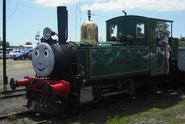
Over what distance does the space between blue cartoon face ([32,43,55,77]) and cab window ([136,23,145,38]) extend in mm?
3825

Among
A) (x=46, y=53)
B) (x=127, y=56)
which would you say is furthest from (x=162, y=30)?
(x=46, y=53)

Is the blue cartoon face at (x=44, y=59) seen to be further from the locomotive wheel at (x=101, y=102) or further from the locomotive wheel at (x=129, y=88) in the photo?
the locomotive wheel at (x=129, y=88)

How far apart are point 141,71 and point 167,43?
6.47ft

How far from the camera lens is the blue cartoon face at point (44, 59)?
17.5 ft

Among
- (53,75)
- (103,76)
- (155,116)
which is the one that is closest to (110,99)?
(103,76)

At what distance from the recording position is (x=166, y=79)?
29.5ft

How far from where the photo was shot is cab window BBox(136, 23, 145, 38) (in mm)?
7578

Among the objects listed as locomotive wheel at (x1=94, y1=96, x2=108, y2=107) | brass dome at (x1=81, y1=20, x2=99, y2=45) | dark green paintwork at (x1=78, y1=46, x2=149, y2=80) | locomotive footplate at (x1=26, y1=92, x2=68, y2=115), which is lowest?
locomotive wheel at (x1=94, y1=96, x2=108, y2=107)

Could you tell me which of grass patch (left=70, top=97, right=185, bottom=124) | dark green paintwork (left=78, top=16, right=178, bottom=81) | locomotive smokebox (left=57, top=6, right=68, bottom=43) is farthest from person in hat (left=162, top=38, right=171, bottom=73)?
locomotive smokebox (left=57, top=6, right=68, bottom=43)

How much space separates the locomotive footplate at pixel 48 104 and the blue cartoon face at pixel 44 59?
66 cm

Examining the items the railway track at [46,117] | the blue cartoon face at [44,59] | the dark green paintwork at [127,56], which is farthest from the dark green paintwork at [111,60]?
the railway track at [46,117]

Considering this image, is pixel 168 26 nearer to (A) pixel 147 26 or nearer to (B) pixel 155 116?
(A) pixel 147 26

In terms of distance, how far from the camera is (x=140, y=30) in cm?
766

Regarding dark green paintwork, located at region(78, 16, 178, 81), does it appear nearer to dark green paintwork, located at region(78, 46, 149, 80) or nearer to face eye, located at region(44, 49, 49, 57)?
dark green paintwork, located at region(78, 46, 149, 80)
